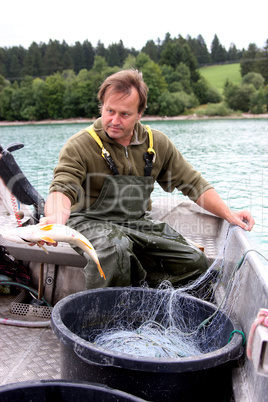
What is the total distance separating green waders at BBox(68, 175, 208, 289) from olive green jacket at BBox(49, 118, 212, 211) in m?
0.09

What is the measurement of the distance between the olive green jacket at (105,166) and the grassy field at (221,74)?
3863 inches

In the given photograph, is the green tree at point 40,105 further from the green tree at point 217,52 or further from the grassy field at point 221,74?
the green tree at point 217,52

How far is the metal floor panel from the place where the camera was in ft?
8.57

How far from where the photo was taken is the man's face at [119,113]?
9.93 ft

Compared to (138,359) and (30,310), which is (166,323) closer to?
(138,359)

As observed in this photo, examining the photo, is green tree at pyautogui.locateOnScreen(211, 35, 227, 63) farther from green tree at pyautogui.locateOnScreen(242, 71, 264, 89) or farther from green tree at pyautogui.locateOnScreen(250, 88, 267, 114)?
green tree at pyautogui.locateOnScreen(250, 88, 267, 114)

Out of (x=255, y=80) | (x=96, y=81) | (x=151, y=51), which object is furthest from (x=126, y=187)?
(x=151, y=51)

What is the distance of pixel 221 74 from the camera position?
111188 millimetres

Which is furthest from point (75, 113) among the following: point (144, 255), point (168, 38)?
point (144, 255)

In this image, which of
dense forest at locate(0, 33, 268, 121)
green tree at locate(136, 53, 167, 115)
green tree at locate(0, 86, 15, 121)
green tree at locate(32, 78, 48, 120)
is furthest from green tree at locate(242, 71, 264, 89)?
green tree at locate(0, 86, 15, 121)

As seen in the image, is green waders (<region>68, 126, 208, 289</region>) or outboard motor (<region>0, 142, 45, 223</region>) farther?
outboard motor (<region>0, 142, 45, 223</region>)

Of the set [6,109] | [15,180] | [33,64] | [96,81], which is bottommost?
[6,109]

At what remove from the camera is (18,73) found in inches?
4112

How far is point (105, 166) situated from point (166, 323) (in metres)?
1.27
